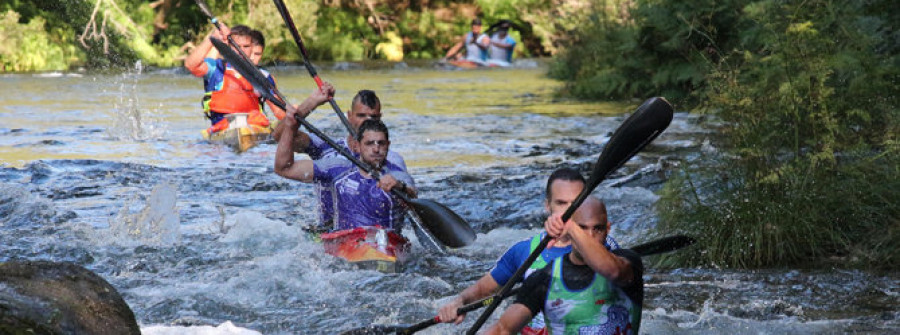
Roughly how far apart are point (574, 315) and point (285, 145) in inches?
123

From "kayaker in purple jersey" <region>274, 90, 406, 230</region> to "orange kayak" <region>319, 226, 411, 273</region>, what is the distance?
34cm

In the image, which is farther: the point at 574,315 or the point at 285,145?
the point at 285,145

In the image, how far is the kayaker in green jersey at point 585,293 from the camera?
3.67 metres

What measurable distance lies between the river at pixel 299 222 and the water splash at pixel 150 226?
0.04 ft

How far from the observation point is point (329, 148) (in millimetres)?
7164

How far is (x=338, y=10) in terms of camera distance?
3200 centimetres

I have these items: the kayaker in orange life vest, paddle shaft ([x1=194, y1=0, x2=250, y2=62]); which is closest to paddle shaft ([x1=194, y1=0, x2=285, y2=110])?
paddle shaft ([x1=194, y1=0, x2=250, y2=62])

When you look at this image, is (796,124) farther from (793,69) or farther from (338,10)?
(338,10)

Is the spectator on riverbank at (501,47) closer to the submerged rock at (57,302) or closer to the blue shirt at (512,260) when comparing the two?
the blue shirt at (512,260)

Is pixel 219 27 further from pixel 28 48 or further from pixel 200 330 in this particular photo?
pixel 28 48

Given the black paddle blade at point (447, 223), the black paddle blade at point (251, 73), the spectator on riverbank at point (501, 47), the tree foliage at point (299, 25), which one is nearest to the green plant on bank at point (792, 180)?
the black paddle blade at point (447, 223)

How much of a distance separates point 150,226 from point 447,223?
236 cm

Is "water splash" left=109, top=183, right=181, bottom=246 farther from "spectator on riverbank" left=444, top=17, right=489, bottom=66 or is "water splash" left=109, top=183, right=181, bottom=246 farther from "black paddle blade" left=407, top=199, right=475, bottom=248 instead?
"spectator on riverbank" left=444, top=17, right=489, bottom=66

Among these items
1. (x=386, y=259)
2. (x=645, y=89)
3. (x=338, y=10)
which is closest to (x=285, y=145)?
(x=386, y=259)
